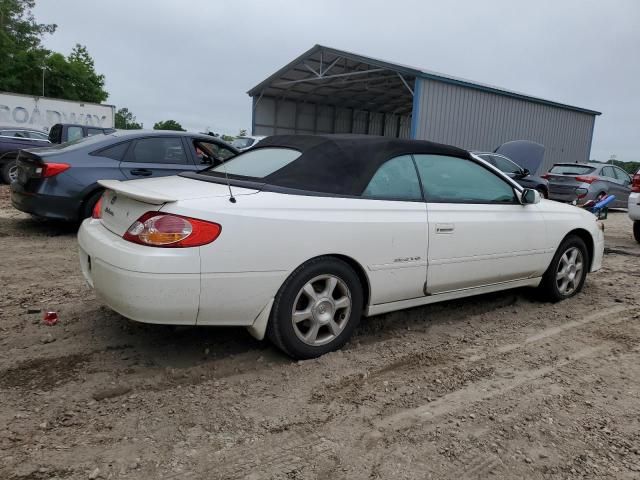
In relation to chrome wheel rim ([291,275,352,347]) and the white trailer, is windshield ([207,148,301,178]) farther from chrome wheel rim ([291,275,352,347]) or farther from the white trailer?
the white trailer

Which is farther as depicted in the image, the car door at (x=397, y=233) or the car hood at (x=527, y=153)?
the car hood at (x=527, y=153)

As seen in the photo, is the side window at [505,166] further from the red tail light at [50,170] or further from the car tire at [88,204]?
the red tail light at [50,170]

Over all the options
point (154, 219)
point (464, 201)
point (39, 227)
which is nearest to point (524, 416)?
point (464, 201)

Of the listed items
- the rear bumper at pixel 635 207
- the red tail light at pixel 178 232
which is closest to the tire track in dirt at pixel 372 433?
the red tail light at pixel 178 232

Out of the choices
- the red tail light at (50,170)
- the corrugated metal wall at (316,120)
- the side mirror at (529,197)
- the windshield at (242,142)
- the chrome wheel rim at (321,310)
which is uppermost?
the corrugated metal wall at (316,120)

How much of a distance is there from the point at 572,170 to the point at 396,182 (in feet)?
40.7

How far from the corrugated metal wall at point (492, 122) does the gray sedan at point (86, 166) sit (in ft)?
43.7

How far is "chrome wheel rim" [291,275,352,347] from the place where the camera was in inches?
128

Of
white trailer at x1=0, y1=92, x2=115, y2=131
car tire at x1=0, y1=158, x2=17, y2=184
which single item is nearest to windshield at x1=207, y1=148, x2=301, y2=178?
car tire at x1=0, y1=158, x2=17, y2=184

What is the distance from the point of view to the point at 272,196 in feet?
10.4

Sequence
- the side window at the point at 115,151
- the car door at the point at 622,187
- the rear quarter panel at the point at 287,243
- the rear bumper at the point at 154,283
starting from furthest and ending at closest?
1. the car door at the point at 622,187
2. the side window at the point at 115,151
3. the rear quarter panel at the point at 287,243
4. the rear bumper at the point at 154,283

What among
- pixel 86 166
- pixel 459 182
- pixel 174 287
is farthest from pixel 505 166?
pixel 174 287

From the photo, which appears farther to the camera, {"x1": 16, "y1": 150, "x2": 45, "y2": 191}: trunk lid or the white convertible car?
{"x1": 16, "y1": 150, "x2": 45, "y2": 191}: trunk lid

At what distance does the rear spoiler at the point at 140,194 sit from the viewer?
2918 millimetres
